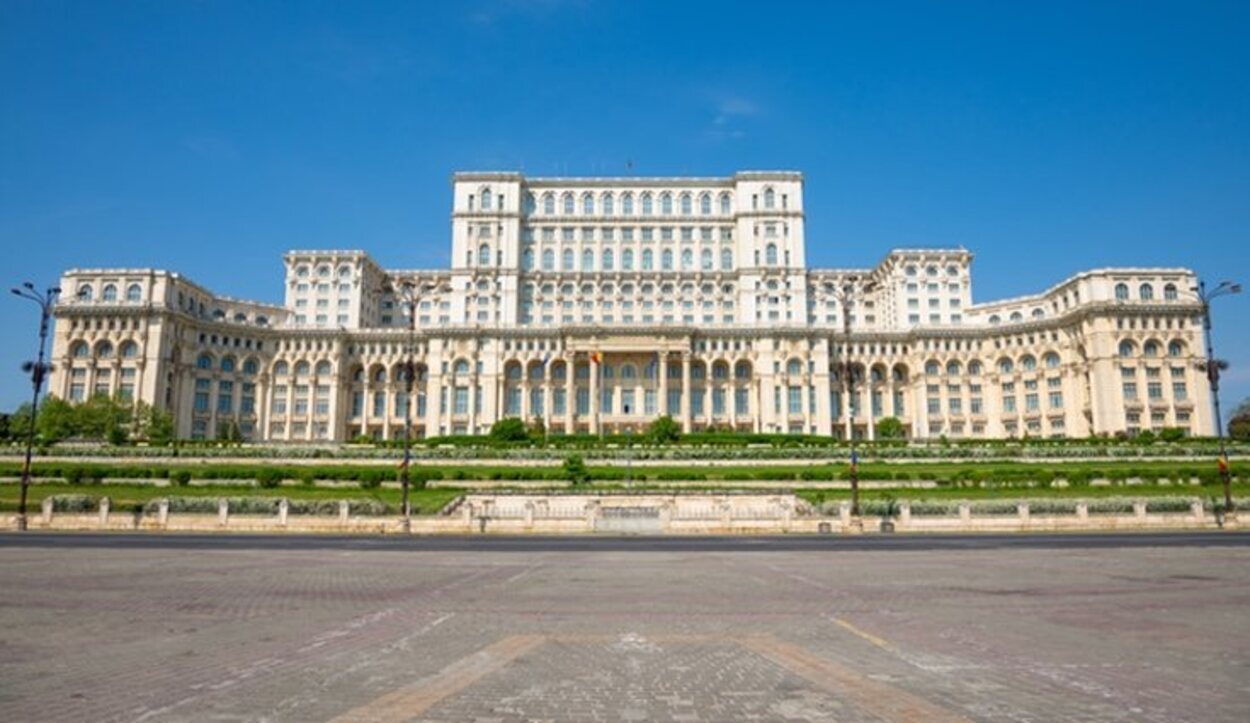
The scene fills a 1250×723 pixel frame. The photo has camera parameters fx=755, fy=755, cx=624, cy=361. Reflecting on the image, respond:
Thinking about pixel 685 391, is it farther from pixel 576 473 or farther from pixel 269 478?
pixel 269 478

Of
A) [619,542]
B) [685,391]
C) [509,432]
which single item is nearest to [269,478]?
[619,542]

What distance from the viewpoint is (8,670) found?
7852mm

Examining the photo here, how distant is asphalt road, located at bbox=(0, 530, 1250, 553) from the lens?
2483cm

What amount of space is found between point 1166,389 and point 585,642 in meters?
104

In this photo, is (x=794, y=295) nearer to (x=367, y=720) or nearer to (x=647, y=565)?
(x=647, y=565)

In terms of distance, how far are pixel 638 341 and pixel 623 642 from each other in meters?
87.4

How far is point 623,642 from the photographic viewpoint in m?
9.61

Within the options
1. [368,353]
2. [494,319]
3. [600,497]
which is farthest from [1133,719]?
[368,353]

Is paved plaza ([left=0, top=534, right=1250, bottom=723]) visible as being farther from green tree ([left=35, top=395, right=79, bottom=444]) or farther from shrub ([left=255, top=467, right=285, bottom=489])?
green tree ([left=35, top=395, right=79, bottom=444])

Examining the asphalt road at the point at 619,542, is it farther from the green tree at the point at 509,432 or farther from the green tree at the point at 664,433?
the green tree at the point at 509,432

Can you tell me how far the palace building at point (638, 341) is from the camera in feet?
308

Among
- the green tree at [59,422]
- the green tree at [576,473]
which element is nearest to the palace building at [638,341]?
the green tree at [59,422]

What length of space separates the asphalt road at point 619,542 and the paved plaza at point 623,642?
6347 mm

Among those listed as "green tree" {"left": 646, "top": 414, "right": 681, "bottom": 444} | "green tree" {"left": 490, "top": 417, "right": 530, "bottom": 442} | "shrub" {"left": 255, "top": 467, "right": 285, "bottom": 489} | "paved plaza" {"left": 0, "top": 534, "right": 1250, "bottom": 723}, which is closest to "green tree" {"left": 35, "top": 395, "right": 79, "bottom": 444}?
"shrub" {"left": 255, "top": 467, "right": 285, "bottom": 489}
